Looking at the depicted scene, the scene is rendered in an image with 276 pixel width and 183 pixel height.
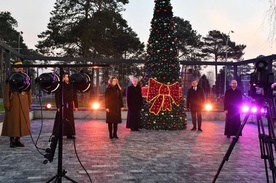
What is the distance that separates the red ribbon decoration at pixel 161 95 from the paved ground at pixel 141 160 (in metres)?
1.86

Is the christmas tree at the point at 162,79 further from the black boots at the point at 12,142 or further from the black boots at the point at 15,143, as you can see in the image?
the black boots at the point at 12,142

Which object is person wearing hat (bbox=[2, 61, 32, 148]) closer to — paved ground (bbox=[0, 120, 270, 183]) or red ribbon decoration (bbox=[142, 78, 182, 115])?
paved ground (bbox=[0, 120, 270, 183])

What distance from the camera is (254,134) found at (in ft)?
33.4

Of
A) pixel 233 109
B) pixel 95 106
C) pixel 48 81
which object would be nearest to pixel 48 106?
pixel 95 106

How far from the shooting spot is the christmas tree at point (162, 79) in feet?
36.1

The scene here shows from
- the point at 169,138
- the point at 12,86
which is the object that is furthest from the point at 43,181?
the point at 169,138

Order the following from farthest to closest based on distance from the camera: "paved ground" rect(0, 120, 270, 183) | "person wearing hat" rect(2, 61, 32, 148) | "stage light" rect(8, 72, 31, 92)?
"person wearing hat" rect(2, 61, 32, 148) → "paved ground" rect(0, 120, 270, 183) → "stage light" rect(8, 72, 31, 92)

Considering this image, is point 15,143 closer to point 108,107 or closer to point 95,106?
point 108,107

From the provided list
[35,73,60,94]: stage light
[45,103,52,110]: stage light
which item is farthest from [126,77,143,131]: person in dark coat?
[35,73,60,94]: stage light

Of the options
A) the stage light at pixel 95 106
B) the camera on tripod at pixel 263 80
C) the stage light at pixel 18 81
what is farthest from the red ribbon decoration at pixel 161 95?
the camera on tripod at pixel 263 80

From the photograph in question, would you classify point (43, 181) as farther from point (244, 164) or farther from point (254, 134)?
point (254, 134)

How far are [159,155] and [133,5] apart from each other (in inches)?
1064

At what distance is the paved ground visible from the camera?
494cm

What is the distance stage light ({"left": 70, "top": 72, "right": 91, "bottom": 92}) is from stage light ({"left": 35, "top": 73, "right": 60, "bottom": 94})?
0.24 meters
